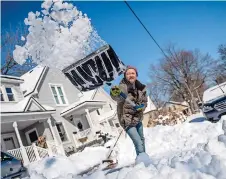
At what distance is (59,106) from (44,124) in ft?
11.7

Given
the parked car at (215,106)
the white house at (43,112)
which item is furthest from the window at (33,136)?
the parked car at (215,106)

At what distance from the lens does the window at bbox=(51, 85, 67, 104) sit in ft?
78.3

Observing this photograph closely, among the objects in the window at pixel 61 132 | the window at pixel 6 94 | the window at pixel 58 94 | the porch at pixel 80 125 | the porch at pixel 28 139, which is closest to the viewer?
the porch at pixel 28 139

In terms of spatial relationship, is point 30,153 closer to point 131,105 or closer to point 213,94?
point 213,94

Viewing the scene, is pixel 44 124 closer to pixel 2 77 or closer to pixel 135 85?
pixel 2 77

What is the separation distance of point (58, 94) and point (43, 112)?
5.15 metres

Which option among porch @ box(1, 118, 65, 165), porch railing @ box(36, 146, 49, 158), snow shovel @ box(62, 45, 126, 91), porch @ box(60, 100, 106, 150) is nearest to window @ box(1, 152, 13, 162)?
snow shovel @ box(62, 45, 126, 91)

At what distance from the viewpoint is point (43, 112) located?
755 inches

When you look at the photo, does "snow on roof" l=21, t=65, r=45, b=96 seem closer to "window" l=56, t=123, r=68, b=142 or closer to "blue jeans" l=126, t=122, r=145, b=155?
"window" l=56, t=123, r=68, b=142

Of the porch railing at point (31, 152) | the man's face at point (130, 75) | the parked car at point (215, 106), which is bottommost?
the parked car at point (215, 106)

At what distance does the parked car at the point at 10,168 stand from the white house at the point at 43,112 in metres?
7.67

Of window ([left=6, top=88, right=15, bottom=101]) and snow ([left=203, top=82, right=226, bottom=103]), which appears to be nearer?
snow ([left=203, top=82, right=226, bottom=103])

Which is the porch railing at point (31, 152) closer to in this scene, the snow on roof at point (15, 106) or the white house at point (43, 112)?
the white house at point (43, 112)

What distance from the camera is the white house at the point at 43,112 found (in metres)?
18.1
